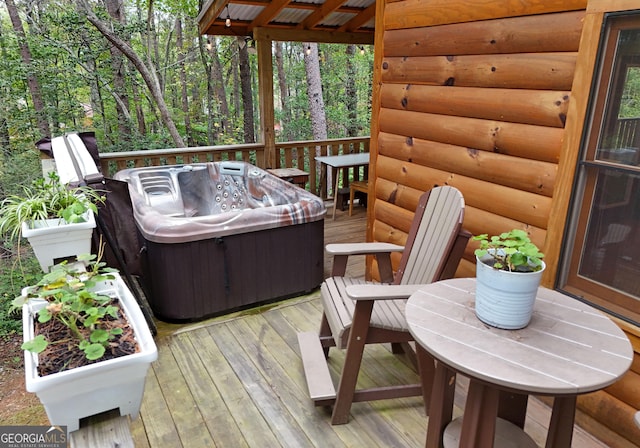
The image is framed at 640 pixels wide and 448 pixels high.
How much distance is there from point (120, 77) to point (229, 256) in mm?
7520

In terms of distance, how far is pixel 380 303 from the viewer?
6.98 ft

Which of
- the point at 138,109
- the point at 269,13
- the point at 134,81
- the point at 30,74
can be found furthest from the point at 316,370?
the point at 138,109

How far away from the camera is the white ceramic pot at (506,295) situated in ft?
4.14

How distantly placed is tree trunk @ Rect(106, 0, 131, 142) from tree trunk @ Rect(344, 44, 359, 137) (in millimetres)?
5287

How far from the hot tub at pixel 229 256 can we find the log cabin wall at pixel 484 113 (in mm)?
688

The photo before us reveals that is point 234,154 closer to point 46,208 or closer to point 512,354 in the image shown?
point 46,208

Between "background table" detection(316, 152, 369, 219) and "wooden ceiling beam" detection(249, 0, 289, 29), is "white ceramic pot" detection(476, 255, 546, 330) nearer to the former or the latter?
"wooden ceiling beam" detection(249, 0, 289, 29)

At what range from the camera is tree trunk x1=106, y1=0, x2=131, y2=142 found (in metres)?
8.06

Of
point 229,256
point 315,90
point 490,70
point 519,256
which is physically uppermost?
point 315,90

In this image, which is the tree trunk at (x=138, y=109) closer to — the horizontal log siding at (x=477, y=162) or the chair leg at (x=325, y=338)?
the horizontal log siding at (x=477, y=162)

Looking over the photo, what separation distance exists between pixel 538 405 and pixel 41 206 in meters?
2.35

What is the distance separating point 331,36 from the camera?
4.98 m

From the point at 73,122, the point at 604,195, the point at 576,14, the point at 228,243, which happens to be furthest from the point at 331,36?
the point at 73,122

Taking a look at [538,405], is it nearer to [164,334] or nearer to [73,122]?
[164,334]
